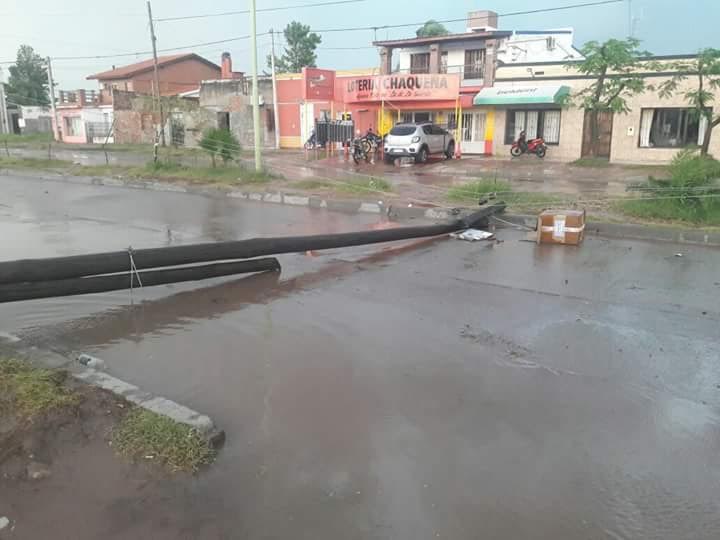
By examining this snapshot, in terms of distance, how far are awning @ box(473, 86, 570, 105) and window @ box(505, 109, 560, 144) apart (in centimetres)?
127

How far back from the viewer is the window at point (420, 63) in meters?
36.0

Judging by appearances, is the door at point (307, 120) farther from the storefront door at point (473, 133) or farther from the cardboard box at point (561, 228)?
the cardboard box at point (561, 228)

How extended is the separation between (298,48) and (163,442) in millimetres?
68193

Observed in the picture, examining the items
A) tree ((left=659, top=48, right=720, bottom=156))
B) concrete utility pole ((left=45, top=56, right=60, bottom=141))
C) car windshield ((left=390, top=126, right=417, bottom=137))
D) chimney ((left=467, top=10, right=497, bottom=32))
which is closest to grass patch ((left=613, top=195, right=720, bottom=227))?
tree ((left=659, top=48, right=720, bottom=156))

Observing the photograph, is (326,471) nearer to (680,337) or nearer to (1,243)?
(680,337)

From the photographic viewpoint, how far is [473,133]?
103ft

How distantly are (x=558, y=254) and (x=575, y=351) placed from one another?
4.35m

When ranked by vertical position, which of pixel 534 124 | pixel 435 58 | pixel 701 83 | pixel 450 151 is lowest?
pixel 450 151

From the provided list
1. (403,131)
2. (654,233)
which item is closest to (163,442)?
(654,233)

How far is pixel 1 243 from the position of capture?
10.0m

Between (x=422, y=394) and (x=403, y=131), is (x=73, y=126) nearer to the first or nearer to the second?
(x=403, y=131)

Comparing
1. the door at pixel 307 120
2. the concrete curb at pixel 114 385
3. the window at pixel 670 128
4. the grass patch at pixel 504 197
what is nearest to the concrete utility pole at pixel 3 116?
the door at pixel 307 120

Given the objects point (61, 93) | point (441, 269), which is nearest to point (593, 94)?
point (441, 269)

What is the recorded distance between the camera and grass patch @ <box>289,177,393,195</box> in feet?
52.5
